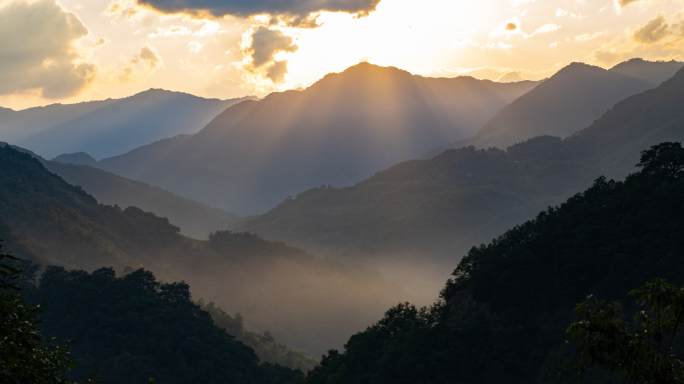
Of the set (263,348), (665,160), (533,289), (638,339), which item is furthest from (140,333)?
(638,339)

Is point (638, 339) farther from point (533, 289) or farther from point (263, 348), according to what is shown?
point (263, 348)

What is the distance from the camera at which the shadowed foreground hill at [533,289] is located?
66.4 m

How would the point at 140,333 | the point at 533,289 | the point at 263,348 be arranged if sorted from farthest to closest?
the point at 263,348, the point at 140,333, the point at 533,289

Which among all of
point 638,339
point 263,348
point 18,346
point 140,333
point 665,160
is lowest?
point 18,346

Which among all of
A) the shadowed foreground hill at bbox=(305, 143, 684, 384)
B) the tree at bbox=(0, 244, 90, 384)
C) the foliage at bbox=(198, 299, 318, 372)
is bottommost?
the tree at bbox=(0, 244, 90, 384)

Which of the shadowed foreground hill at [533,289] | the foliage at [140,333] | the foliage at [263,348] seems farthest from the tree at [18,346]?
the foliage at [263,348]

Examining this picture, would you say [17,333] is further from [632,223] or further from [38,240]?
[38,240]

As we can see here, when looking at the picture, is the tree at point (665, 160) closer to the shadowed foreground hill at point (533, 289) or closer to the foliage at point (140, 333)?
the shadowed foreground hill at point (533, 289)

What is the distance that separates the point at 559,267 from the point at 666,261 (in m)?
13.2

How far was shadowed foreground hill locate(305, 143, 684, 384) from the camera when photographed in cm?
6638

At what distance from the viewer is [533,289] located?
7550 cm

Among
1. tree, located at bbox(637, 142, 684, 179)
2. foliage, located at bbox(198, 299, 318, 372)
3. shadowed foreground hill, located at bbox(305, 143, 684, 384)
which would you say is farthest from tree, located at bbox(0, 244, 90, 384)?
foliage, located at bbox(198, 299, 318, 372)

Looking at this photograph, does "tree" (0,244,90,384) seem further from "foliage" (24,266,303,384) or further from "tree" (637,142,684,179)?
"tree" (637,142,684,179)

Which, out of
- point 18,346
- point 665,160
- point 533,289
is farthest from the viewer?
point 665,160
